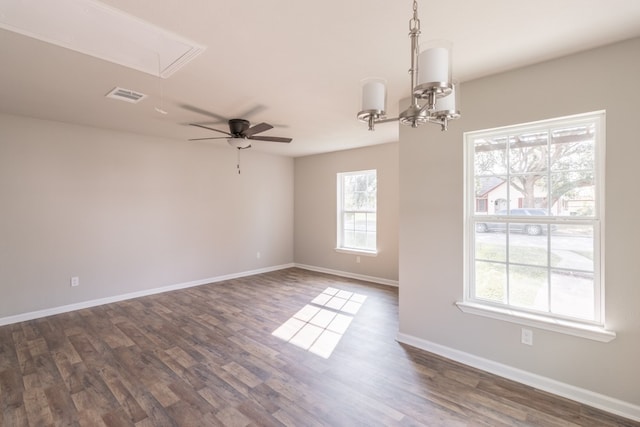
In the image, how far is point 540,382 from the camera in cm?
230

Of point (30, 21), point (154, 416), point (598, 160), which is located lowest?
point (154, 416)

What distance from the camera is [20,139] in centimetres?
367

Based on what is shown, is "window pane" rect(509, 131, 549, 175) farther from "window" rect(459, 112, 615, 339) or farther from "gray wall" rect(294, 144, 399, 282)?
"gray wall" rect(294, 144, 399, 282)

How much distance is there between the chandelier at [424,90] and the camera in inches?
46.9

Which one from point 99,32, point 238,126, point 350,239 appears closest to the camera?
point 99,32

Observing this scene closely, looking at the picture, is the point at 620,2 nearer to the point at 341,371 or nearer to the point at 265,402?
the point at 341,371

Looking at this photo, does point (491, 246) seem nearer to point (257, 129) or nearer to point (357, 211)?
point (257, 129)

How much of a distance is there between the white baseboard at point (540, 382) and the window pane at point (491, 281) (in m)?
0.55

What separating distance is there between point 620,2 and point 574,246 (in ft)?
5.23

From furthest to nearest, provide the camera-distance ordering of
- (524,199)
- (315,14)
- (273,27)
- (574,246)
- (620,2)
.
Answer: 1. (524,199)
2. (574,246)
3. (273,27)
4. (315,14)
5. (620,2)

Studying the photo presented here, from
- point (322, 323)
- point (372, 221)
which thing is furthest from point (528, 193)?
point (372, 221)

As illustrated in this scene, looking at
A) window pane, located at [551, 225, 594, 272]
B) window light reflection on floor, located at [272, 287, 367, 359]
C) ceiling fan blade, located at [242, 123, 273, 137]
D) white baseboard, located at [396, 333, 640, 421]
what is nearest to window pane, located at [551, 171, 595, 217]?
window pane, located at [551, 225, 594, 272]

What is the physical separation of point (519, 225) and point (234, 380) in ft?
8.96

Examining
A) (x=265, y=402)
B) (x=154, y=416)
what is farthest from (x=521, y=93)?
(x=154, y=416)
